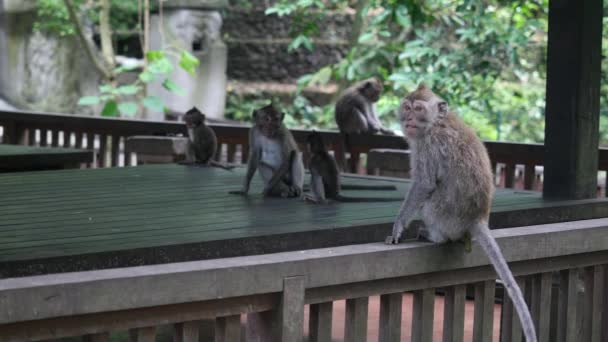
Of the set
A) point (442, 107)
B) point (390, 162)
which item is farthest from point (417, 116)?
point (390, 162)

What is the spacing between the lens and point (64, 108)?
19.4 m

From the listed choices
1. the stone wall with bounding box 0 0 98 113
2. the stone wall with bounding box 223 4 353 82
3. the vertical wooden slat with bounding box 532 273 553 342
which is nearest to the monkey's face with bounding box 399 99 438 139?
the vertical wooden slat with bounding box 532 273 553 342

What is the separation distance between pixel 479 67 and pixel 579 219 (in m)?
5.87

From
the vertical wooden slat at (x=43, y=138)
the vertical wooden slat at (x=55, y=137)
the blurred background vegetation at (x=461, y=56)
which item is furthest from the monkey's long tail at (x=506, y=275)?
the vertical wooden slat at (x=43, y=138)

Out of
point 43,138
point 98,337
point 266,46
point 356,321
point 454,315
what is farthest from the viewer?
point 266,46

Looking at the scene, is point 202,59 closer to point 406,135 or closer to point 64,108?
point 64,108

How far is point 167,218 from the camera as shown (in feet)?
15.8

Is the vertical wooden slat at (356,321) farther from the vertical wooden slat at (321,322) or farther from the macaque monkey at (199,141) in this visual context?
the macaque monkey at (199,141)

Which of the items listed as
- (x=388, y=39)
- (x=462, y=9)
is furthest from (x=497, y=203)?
(x=388, y=39)

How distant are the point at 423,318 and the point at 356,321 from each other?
0.38 m

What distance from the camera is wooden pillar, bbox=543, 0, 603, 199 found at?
548 cm

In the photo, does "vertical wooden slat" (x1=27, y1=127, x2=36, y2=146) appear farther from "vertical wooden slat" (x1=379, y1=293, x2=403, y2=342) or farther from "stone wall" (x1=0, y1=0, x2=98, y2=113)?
"stone wall" (x1=0, y1=0, x2=98, y2=113)

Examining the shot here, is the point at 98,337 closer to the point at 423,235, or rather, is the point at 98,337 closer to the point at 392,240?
the point at 392,240

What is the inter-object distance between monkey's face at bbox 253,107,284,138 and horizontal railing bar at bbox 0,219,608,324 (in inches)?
80.5
